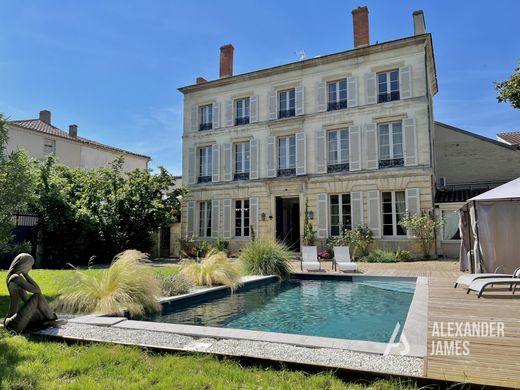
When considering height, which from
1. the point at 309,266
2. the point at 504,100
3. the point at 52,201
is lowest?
the point at 309,266

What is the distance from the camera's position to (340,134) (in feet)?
57.2

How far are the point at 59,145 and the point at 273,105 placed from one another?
1512 centimetres

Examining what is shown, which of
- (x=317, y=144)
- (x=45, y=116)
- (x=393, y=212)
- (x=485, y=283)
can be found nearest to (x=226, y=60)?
(x=317, y=144)

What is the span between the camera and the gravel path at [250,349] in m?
2.94

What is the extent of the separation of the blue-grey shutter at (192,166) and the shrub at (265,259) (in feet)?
35.9

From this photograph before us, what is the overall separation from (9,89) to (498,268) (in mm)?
12537

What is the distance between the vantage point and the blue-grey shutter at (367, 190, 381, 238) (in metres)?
15.9

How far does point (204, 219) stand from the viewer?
20.3 meters

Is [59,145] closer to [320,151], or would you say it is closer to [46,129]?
[46,129]

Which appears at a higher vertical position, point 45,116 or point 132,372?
point 45,116

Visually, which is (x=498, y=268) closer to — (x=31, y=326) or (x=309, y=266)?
(x=309, y=266)

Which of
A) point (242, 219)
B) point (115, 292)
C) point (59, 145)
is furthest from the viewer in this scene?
point (59, 145)

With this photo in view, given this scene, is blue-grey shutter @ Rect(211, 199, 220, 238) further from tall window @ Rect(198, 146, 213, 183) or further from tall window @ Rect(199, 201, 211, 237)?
tall window @ Rect(198, 146, 213, 183)

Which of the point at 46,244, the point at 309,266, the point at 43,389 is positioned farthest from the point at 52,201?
the point at 43,389
